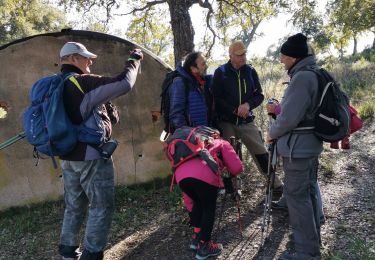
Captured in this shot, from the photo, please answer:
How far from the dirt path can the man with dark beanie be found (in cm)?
34

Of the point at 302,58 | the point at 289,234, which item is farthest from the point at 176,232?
the point at 302,58

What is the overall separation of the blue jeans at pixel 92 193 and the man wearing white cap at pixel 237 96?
5.87 feet

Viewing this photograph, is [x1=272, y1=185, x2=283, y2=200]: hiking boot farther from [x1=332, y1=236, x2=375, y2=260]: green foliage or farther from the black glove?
[x1=332, y1=236, x2=375, y2=260]: green foliage

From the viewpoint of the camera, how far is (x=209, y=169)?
11.5 ft

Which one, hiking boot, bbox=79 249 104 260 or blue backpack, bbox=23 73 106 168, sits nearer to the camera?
blue backpack, bbox=23 73 106 168

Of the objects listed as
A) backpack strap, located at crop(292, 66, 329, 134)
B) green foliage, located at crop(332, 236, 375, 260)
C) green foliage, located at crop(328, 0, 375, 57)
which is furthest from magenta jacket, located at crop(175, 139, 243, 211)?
green foliage, located at crop(328, 0, 375, 57)

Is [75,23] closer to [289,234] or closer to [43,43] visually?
[43,43]

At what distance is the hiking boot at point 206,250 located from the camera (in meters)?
3.80

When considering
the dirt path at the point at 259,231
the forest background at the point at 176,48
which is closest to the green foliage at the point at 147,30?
the forest background at the point at 176,48

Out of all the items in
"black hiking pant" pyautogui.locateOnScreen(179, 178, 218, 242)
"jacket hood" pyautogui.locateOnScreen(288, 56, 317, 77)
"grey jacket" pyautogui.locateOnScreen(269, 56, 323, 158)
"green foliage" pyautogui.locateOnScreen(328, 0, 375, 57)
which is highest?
"green foliage" pyautogui.locateOnScreen(328, 0, 375, 57)

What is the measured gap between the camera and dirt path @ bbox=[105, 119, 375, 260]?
392 centimetres

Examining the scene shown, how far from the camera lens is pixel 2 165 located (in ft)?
17.0

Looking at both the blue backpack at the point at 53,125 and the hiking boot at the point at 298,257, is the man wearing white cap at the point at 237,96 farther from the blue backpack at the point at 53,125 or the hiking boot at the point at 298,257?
the blue backpack at the point at 53,125

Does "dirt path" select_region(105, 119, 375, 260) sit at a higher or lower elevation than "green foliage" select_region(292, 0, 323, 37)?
lower
